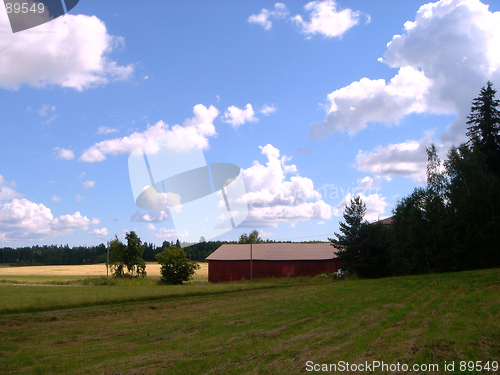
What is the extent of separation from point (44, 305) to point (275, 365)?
18727mm

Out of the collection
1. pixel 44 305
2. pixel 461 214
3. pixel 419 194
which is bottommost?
pixel 44 305

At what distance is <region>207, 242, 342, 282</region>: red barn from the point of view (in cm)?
5509

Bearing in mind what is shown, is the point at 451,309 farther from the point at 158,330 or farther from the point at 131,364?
the point at 131,364

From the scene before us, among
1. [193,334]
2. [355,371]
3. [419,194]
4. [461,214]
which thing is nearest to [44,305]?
[193,334]

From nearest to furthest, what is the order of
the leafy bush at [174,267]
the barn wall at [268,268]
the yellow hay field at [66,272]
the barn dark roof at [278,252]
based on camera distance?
the leafy bush at [174,267] < the barn wall at [268,268] < the barn dark roof at [278,252] < the yellow hay field at [66,272]

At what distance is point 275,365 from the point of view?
787 cm

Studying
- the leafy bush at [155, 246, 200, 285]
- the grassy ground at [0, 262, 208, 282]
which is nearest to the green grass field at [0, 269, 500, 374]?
the leafy bush at [155, 246, 200, 285]

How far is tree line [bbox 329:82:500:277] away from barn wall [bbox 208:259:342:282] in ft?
27.5

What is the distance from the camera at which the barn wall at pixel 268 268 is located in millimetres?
54969

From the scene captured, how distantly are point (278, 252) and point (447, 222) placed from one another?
88.1 ft

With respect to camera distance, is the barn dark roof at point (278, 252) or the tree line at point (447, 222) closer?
the tree line at point (447, 222)

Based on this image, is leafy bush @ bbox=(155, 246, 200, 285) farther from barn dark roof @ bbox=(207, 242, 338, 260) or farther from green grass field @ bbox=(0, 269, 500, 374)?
green grass field @ bbox=(0, 269, 500, 374)

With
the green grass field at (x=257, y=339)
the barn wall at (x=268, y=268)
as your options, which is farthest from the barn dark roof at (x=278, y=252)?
the green grass field at (x=257, y=339)

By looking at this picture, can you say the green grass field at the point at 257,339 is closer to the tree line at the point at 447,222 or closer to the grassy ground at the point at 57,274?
the tree line at the point at 447,222
